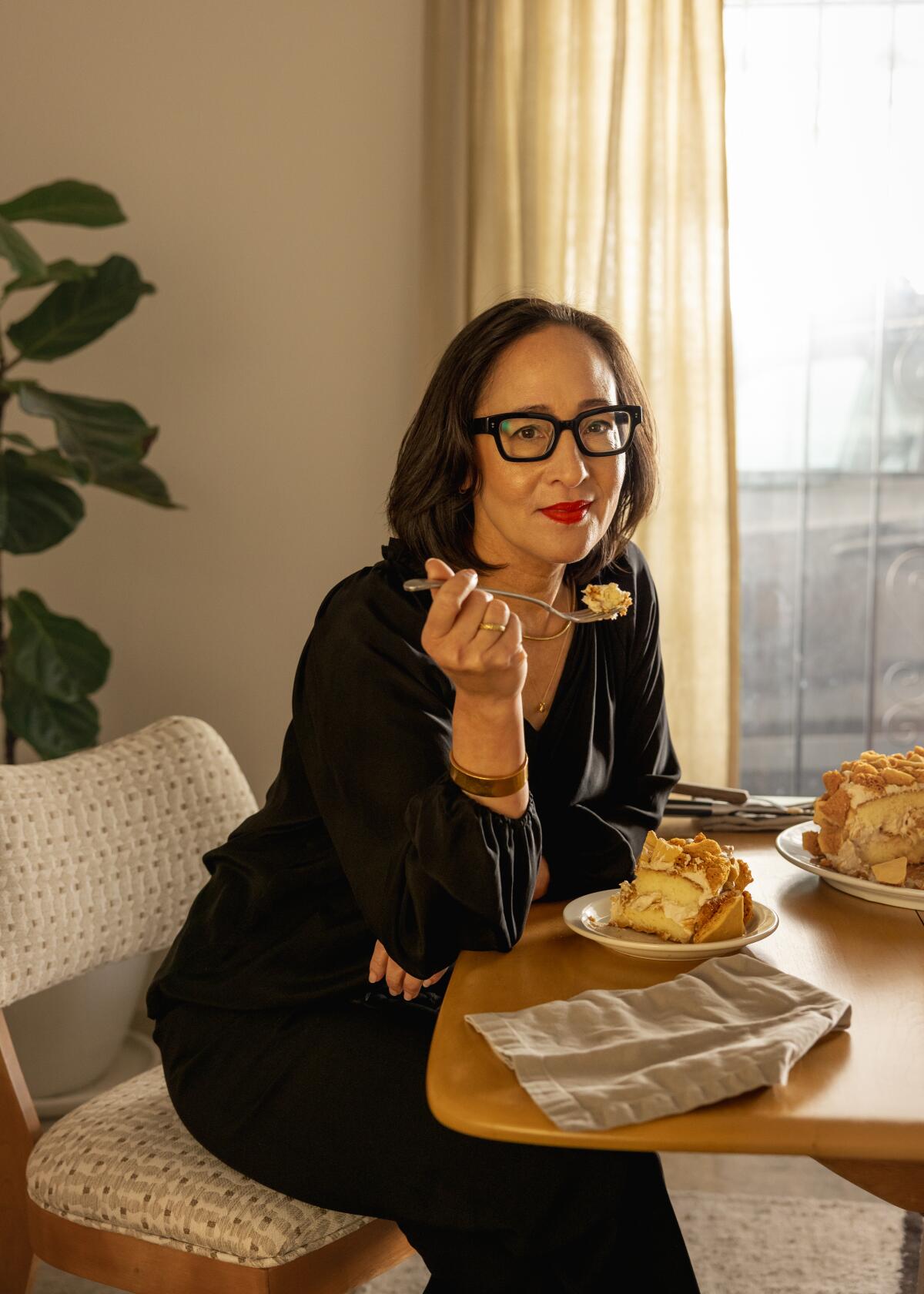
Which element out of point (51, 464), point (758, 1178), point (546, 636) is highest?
point (51, 464)

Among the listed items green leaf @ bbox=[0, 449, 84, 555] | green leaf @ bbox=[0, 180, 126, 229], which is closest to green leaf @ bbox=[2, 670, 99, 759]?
green leaf @ bbox=[0, 449, 84, 555]

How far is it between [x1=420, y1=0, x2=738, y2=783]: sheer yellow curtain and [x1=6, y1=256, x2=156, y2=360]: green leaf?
0.62 meters

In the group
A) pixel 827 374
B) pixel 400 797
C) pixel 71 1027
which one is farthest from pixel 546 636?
pixel 827 374

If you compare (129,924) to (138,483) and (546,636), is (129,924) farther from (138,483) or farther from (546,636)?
(138,483)

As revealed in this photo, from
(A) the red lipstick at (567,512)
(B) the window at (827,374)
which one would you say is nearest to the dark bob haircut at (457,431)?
(A) the red lipstick at (567,512)

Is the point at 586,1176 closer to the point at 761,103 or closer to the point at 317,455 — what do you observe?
the point at 317,455

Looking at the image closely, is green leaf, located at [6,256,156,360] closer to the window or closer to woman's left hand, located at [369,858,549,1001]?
the window

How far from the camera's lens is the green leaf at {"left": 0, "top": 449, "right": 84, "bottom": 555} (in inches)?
94.6

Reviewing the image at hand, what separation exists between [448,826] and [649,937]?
0.71 feet

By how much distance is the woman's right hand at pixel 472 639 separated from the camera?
3.51 ft

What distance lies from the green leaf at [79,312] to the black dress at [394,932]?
1215mm

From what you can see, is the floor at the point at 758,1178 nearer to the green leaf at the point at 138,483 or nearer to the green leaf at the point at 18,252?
the green leaf at the point at 138,483

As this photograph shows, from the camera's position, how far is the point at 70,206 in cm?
232

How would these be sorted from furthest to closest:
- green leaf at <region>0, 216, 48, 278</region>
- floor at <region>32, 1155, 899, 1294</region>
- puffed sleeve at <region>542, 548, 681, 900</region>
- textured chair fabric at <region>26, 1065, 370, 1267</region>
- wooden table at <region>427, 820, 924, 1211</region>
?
floor at <region>32, 1155, 899, 1294</region> < green leaf at <region>0, 216, 48, 278</region> < puffed sleeve at <region>542, 548, 681, 900</region> < textured chair fabric at <region>26, 1065, 370, 1267</region> < wooden table at <region>427, 820, 924, 1211</region>
